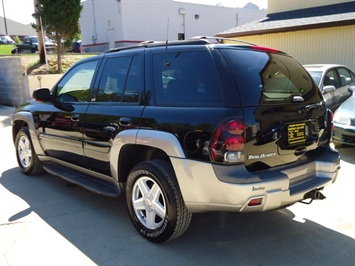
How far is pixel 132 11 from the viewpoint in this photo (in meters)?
28.5

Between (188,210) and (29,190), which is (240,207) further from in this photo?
(29,190)

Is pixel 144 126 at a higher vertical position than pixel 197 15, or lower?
lower

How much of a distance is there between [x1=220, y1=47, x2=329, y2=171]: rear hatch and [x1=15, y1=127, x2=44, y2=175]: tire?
3571mm

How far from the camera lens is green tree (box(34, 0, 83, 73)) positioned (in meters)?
13.6

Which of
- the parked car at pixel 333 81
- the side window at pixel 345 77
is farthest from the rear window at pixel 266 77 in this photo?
the side window at pixel 345 77

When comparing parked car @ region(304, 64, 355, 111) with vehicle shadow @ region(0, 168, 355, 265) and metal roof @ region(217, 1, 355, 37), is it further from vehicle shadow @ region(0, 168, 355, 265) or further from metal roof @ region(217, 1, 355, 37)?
vehicle shadow @ region(0, 168, 355, 265)

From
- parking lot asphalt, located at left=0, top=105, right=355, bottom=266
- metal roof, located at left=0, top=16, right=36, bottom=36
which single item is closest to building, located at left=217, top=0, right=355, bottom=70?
parking lot asphalt, located at left=0, top=105, right=355, bottom=266

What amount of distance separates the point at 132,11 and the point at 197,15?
24.4ft

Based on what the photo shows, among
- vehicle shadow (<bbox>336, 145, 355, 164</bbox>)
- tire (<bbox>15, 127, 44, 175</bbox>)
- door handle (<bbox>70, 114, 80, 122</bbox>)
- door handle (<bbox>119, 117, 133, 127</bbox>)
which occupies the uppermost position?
door handle (<bbox>119, 117, 133, 127</bbox>)

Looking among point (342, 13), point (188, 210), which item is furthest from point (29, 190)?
point (342, 13)

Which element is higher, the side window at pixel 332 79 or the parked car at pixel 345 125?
the side window at pixel 332 79

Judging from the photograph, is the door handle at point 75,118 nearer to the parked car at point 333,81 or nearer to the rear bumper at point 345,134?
the rear bumper at point 345,134

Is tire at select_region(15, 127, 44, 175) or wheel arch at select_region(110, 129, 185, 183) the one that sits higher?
wheel arch at select_region(110, 129, 185, 183)

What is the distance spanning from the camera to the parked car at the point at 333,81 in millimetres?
7773
